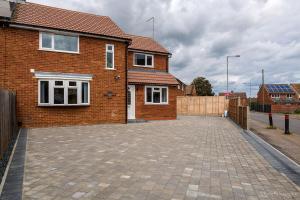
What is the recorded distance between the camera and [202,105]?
3127cm

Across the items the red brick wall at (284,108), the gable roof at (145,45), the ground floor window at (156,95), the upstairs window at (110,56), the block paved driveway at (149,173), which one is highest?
the gable roof at (145,45)

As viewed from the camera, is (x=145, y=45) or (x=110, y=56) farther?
(x=145, y=45)

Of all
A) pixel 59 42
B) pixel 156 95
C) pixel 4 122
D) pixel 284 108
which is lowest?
pixel 284 108

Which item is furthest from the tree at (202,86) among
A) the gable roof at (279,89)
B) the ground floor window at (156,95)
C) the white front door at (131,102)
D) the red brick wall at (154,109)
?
the white front door at (131,102)

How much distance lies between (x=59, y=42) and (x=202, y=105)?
1944 cm

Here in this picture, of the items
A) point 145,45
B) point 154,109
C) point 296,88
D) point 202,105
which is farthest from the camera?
point 296,88

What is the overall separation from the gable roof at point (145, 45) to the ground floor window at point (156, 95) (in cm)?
332

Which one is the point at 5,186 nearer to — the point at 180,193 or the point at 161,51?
the point at 180,193

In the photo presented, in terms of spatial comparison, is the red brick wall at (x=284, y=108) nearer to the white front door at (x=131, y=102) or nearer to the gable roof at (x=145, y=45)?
the gable roof at (x=145, y=45)

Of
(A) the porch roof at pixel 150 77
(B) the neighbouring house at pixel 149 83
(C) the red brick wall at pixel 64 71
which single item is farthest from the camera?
(B) the neighbouring house at pixel 149 83

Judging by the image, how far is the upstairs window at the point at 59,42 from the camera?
49.9ft

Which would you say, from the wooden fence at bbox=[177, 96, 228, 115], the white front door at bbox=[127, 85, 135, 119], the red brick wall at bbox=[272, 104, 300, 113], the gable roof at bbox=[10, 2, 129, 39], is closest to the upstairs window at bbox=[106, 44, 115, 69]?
the gable roof at bbox=[10, 2, 129, 39]

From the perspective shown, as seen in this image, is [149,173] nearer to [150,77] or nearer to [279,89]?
[150,77]

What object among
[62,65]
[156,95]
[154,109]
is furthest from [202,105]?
[62,65]
